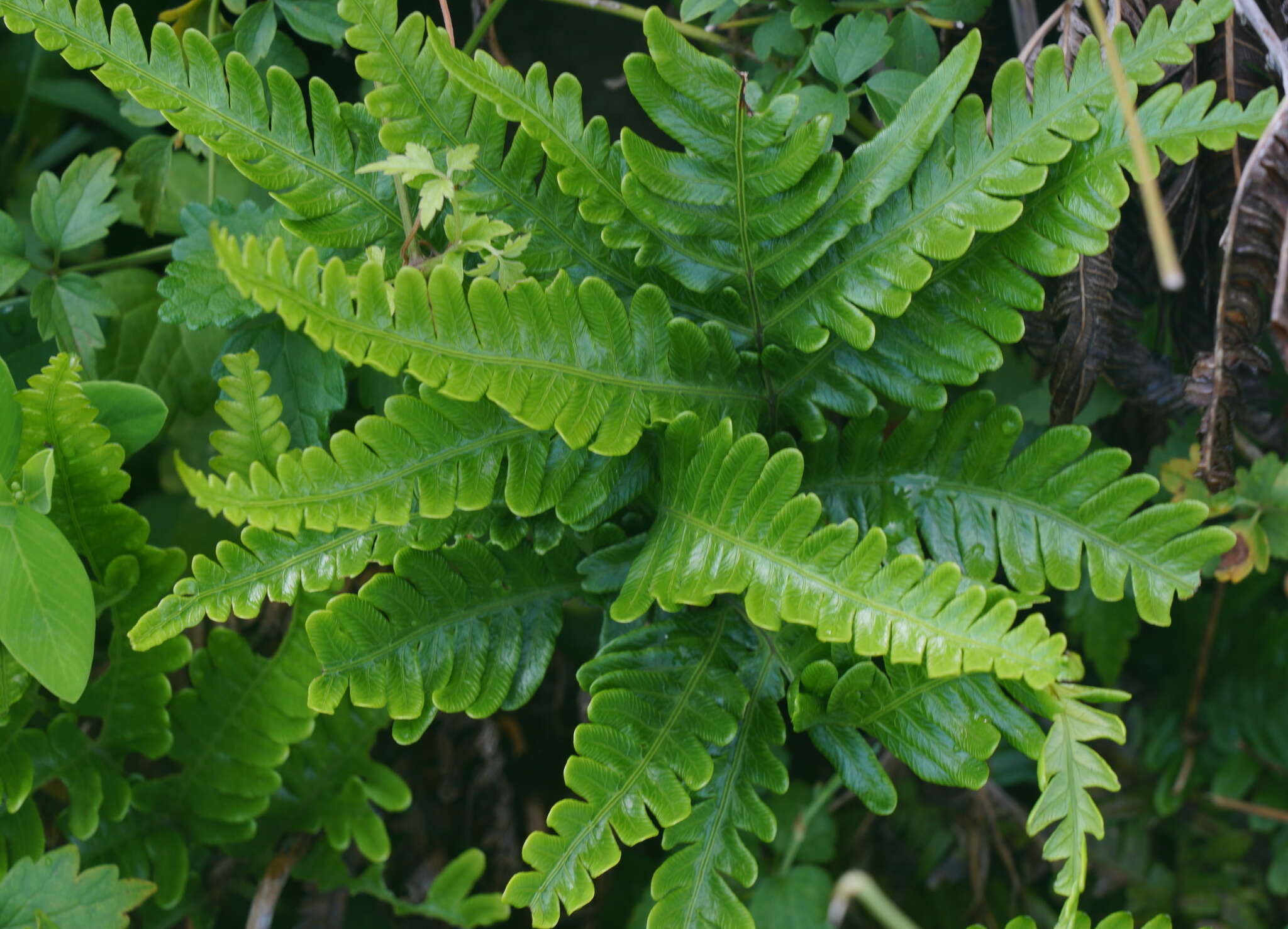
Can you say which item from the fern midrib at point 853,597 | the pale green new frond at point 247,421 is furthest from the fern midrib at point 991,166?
the pale green new frond at point 247,421

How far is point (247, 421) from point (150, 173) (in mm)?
488

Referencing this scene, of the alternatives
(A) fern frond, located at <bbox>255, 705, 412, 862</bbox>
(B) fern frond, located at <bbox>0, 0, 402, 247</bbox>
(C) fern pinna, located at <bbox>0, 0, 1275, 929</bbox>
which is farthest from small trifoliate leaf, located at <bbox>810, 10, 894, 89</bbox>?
(A) fern frond, located at <bbox>255, 705, 412, 862</bbox>

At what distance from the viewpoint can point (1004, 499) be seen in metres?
0.84

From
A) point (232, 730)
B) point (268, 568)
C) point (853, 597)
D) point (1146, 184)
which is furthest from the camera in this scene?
point (232, 730)

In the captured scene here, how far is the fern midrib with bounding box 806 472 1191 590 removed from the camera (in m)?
0.77

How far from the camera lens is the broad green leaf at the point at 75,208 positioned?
1.04 meters

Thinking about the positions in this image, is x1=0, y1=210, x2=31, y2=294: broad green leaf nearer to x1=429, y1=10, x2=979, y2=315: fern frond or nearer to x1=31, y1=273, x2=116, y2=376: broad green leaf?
x1=31, y1=273, x2=116, y2=376: broad green leaf

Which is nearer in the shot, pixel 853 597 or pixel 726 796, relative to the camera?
pixel 853 597

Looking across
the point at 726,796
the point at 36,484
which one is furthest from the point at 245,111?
the point at 726,796

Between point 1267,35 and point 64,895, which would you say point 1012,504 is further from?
point 64,895

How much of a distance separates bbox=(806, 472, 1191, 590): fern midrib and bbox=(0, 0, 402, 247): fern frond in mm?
529

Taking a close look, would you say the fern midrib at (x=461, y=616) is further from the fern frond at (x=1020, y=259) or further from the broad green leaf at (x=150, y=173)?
the broad green leaf at (x=150, y=173)

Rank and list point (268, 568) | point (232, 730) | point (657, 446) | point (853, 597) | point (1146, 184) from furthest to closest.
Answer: point (232, 730) < point (657, 446) < point (268, 568) < point (853, 597) < point (1146, 184)

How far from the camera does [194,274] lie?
3.07ft
